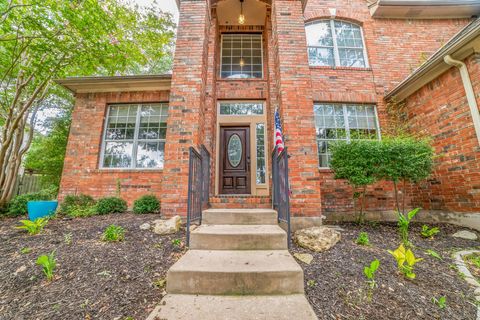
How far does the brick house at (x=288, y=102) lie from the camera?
3723 mm

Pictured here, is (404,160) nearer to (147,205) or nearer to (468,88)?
(468,88)

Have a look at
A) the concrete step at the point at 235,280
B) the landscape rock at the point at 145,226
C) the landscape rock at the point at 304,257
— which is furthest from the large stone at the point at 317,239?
the landscape rock at the point at 145,226

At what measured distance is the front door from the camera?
5273 millimetres

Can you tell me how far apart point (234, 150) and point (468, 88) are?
189 inches

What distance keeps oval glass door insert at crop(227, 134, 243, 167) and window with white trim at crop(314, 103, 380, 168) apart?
2.05 meters

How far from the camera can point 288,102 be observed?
149 inches

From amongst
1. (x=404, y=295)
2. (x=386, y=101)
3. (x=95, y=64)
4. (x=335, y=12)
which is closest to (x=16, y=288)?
(x=404, y=295)

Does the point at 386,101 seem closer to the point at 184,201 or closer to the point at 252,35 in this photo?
the point at 252,35

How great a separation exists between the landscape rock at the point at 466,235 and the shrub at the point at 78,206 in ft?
22.2

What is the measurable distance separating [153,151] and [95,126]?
5.51ft

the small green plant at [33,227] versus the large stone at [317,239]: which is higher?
the small green plant at [33,227]

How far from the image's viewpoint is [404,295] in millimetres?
1818

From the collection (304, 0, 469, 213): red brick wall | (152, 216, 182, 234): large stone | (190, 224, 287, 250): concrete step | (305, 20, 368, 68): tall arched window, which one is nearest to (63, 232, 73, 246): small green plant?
(152, 216, 182, 234): large stone

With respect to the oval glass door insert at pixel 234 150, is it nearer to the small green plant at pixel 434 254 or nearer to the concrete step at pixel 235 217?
the concrete step at pixel 235 217
